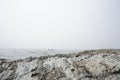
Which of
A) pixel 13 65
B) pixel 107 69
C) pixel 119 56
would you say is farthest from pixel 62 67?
pixel 13 65

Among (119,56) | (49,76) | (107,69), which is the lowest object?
(49,76)

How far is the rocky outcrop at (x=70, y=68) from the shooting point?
11.4 metres

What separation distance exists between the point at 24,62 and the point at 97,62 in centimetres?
834

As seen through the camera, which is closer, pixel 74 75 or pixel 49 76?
pixel 74 75

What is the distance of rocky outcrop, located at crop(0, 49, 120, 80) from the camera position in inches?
447

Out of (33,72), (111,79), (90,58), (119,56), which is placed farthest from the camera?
(33,72)

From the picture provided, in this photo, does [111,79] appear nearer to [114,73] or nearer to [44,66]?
[114,73]

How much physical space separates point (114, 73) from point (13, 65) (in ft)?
36.8

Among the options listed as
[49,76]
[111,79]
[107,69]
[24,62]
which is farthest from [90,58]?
[24,62]

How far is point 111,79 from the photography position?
10.7m

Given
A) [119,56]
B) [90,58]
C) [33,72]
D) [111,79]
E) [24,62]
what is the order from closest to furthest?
[111,79] < [119,56] < [90,58] < [33,72] < [24,62]

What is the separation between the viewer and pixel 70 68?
1302 cm

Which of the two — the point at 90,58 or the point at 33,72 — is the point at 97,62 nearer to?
the point at 90,58

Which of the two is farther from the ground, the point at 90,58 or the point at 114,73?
the point at 90,58
